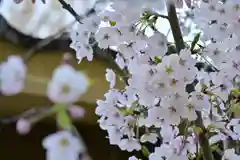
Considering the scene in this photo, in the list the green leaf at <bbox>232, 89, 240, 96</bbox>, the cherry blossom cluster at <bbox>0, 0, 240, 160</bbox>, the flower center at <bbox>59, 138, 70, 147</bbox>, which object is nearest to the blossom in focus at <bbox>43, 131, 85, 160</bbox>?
the flower center at <bbox>59, 138, 70, 147</bbox>

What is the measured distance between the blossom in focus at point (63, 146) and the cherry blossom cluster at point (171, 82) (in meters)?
0.19

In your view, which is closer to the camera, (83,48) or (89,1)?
(83,48)

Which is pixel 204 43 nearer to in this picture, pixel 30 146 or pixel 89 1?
pixel 89 1

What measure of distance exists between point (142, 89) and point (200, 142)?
3.9 inches

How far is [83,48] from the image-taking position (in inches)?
20.8

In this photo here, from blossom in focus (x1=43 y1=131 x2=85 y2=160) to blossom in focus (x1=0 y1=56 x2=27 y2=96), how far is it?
0.04 metres

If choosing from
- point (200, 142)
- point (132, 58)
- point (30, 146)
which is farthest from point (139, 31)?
point (30, 146)

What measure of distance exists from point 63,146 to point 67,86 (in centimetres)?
4

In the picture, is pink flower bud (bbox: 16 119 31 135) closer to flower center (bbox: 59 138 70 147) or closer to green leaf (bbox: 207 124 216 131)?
flower center (bbox: 59 138 70 147)

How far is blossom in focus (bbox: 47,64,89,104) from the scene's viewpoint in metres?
0.23

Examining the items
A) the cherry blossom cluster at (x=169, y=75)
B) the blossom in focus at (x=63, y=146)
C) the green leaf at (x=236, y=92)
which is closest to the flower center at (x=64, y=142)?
the blossom in focus at (x=63, y=146)

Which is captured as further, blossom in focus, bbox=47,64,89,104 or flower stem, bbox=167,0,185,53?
flower stem, bbox=167,0,185,53

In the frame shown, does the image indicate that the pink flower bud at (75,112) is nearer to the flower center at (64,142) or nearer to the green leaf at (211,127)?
the flower center at (64,142)

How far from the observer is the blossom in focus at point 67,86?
9.0 inches
